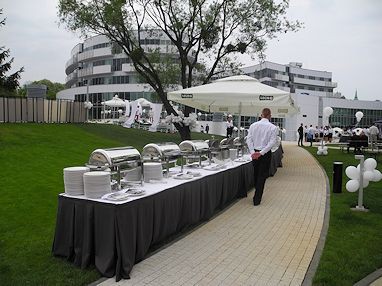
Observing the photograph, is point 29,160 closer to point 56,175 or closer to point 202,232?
point 56,175

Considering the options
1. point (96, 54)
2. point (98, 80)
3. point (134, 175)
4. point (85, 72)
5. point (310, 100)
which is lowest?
point (134, 175)

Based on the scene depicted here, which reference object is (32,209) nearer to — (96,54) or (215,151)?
(215,151)

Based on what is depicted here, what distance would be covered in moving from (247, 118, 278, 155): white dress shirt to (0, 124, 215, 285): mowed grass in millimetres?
4196

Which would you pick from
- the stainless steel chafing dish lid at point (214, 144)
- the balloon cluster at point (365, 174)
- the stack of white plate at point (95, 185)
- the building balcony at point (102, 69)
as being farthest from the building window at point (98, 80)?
the stack of white plate at point (95, 185)

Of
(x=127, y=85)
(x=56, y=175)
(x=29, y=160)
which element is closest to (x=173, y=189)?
(x=56, y=175)

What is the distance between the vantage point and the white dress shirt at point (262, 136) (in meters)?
7.62

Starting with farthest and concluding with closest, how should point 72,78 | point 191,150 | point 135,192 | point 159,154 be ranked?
point 72,78 < point 191,150 < point 159,154 < point 135,192

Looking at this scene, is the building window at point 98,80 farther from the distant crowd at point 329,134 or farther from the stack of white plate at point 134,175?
the stack of white plate at point 134,175

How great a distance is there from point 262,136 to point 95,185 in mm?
4322

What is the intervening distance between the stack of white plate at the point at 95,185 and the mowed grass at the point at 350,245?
2.67 m

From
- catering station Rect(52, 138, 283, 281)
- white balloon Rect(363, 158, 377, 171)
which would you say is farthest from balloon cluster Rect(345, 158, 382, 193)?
catering station Rect(52, 138, 283, 281)

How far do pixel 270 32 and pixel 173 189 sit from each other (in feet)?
67.9

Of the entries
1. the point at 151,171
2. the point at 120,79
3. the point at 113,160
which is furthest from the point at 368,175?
the point at 120,79

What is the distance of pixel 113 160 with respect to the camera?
15.6 feet
